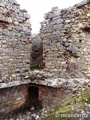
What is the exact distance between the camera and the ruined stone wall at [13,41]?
18.6ft

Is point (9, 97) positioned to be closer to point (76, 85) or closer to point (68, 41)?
point (76, 85)

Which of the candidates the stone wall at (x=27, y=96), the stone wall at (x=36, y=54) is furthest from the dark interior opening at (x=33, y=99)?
the stone wall at (x=36, y=54)

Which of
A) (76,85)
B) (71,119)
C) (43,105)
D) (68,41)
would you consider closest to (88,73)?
(76,85)

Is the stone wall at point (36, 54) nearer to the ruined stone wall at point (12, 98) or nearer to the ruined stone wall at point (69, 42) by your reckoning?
the ruined stone wall at point (69, 42)

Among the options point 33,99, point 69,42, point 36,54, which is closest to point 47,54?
point 69,42

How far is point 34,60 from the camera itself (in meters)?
7.32

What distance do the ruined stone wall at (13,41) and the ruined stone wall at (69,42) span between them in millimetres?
736

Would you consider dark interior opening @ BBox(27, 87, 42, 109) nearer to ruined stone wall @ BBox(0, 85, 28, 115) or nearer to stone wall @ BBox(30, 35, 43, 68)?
ruined stone wall @ BBox(0, 85, 28, 115)

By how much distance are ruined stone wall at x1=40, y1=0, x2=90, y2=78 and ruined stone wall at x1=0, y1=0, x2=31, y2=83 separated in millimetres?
736

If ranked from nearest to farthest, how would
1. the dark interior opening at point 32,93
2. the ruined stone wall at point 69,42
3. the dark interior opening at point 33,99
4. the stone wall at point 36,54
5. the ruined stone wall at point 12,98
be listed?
1. the ruined stone wall at point 12,98
2. the ruined stone wall at point 69,42
3. the dark interior opening at point 33,99
4. the dark interior opening at point 32,93
5. the stone wall at point 36,54

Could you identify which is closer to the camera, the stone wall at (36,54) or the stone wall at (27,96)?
the stone wall at (27,96)

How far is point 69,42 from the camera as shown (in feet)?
19.4

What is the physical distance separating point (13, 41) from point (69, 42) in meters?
1.72

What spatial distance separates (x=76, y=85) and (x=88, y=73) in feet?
1.74
